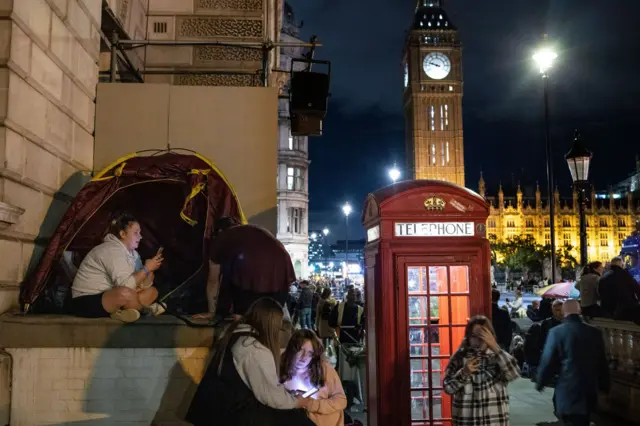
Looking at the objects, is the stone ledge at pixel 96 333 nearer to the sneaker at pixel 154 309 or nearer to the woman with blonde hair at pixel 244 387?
the sneaker at pixel 154 309

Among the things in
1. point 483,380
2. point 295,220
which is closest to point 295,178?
point 295,220

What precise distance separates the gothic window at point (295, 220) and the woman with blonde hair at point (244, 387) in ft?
135

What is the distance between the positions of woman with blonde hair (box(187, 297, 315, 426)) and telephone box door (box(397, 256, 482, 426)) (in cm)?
213

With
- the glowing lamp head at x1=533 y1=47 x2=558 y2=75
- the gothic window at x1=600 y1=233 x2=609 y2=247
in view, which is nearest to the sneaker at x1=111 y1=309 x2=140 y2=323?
the glowing lamp head at x1=533 y1=47 x2=558 y2=75

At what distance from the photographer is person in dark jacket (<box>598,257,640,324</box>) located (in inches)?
308

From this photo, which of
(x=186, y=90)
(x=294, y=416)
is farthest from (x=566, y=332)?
(x=186, y=90)

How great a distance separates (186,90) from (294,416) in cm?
657

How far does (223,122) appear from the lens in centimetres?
907

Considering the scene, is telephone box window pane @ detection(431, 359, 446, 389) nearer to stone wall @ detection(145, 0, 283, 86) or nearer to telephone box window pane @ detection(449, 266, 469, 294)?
telephone box window pane @ detection(449, 266, 469, 294)

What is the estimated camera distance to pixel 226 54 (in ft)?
36.4

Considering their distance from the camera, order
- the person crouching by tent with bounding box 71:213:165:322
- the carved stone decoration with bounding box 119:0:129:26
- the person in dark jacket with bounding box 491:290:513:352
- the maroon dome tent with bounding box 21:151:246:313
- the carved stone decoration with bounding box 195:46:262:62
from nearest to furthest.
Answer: the person crouching by tent with bounding box 71:213:165:322, the maroon dome tent with bounding box 21:151:246:313, the person in dark jacket with bounding box 491:290:513:352, the carved stone decoration with bounding box 119:0:129:26, the carved stone decoration with bounding box 195:46:262:62

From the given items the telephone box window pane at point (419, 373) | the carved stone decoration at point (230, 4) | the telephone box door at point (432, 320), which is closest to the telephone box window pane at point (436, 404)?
the telephone box door at point (432, 320)

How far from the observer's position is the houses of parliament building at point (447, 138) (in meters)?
95.9

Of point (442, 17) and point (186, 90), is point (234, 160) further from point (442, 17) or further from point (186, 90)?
point (442, 17)
